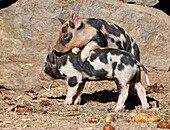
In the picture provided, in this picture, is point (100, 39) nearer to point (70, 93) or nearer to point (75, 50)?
point (75, 50)

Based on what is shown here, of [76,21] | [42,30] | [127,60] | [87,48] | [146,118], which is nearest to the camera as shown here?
[146,118]

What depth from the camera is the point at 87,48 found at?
597cm

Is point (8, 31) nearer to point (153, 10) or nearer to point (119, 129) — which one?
point (153, 10)

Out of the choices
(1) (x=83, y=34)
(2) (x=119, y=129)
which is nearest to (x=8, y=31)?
(1) (x=83, y=34)

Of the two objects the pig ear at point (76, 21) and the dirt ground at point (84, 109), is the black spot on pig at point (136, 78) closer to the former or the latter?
the dirt ground at point (84, 109)

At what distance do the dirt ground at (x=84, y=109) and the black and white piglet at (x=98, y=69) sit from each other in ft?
1.11

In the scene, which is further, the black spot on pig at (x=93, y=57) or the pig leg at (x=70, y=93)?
the pig leg at (x=70, y=93)

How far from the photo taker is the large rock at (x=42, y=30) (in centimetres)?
772

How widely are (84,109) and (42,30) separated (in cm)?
283

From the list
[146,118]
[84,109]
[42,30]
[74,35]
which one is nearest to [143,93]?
[84,109]

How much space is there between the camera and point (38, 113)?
553 centimetres

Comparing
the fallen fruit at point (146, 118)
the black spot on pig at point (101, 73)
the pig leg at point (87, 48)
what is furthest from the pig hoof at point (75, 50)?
the fallen fruit at point (146, 118)

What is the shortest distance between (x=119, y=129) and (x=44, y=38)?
4.50 metres

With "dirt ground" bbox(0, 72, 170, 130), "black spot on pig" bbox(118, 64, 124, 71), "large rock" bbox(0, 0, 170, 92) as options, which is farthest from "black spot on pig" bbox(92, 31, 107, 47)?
"large rock" bbox(0, 0, 170, 92)
